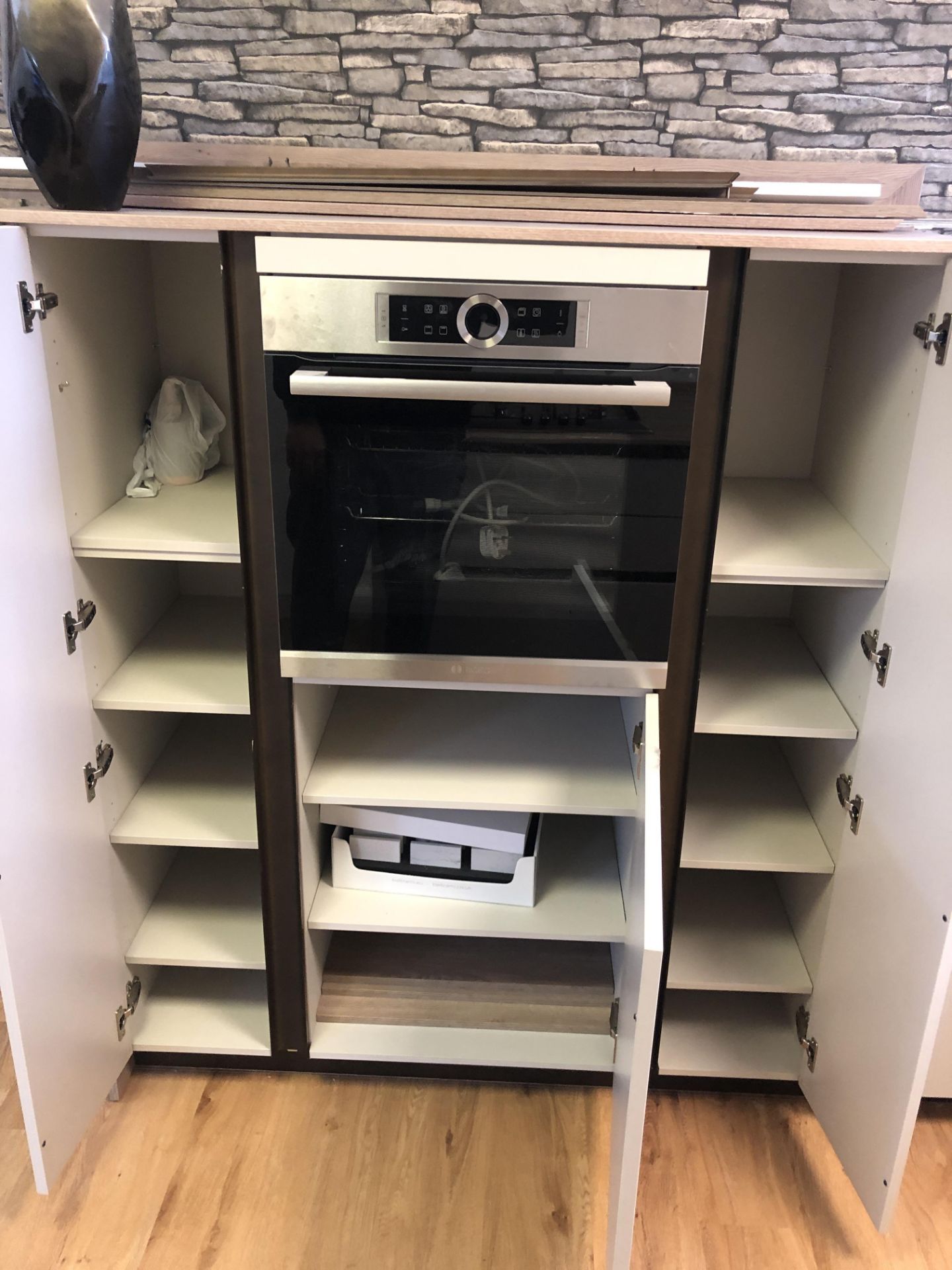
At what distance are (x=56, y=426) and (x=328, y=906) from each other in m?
0.85

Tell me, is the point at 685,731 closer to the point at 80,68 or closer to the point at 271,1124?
the point at 271,1124

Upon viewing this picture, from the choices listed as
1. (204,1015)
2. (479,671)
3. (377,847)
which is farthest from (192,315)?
(204,1015)

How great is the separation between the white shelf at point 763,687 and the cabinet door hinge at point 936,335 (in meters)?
0.53

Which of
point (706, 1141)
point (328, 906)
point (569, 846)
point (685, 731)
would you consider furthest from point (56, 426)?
point (706, 1141)

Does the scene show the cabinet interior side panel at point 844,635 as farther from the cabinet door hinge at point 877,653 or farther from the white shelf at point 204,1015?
the white shelf at point 204,1015

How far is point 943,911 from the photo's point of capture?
117cm

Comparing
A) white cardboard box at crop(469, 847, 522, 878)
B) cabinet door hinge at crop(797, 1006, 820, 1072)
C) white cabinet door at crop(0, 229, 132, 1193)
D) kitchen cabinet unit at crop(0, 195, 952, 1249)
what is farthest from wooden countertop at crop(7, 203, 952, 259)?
cabinet door hinge at crop(797, 1006, 820, 1072)

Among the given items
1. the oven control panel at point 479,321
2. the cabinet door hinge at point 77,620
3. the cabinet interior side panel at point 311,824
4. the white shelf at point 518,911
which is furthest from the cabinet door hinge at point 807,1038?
the cabinet door hinge at point 77,620

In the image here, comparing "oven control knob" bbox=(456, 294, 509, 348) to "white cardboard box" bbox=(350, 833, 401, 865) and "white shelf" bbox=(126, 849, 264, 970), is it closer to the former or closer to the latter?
"white cardboard box" bbox=(350, 833, 401, 865)

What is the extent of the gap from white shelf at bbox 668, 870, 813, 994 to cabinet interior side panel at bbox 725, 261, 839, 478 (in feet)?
2.51

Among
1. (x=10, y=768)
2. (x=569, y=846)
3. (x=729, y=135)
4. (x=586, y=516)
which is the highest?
(x=729, y=135)

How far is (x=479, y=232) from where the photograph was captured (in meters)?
1.15

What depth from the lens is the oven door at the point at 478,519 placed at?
1.20 meters

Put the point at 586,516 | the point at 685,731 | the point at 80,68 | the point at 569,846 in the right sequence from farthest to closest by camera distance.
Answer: the point at 569,846 < the point at 685,731 < the point at 586,516 < the point at 80,68
